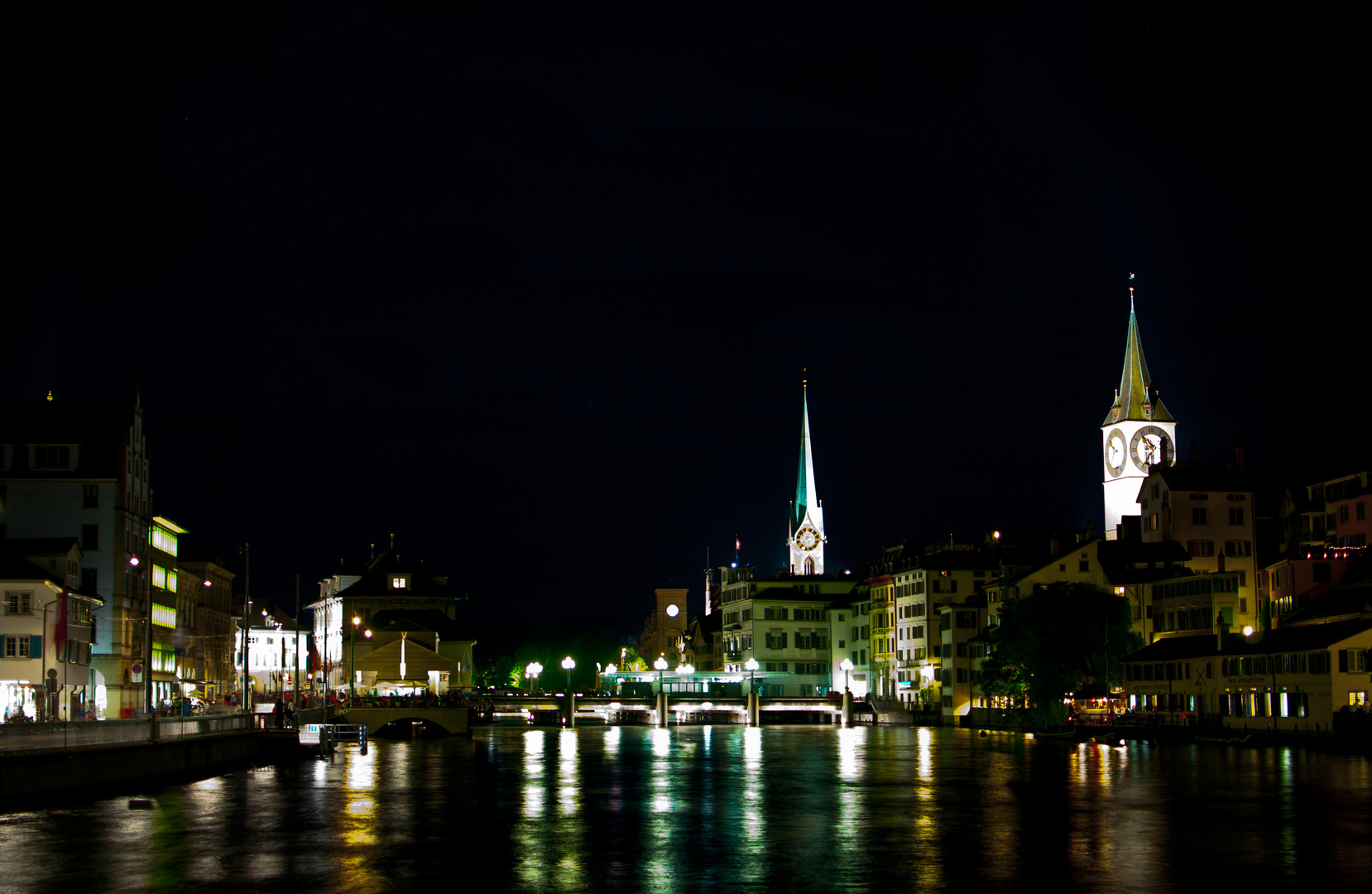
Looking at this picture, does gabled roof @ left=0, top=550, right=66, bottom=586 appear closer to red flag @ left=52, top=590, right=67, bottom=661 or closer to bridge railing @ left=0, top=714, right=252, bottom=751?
bridge railing @ left=0, top=714, right=252, bottom=751

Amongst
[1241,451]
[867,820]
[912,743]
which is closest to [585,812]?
[867,820]

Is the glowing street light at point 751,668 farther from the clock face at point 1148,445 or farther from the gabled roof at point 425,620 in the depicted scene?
the clock face at point 1148,445

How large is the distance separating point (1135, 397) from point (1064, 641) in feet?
288

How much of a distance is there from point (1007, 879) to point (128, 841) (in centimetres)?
2599

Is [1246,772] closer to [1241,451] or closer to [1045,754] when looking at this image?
[1045,754]

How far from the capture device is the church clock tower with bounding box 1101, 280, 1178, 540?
188 meters

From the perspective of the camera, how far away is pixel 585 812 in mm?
58531

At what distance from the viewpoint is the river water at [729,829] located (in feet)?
132

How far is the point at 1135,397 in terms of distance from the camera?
19412 cm

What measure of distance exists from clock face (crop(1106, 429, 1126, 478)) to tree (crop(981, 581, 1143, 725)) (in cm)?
7765

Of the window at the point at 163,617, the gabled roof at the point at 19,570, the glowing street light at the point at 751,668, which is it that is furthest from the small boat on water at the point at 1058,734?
the glowing street light at the point at 751,668

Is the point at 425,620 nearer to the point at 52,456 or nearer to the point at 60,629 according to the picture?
the point at 52,456

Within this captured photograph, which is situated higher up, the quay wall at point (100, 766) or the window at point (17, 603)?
the window at point (17, 603)

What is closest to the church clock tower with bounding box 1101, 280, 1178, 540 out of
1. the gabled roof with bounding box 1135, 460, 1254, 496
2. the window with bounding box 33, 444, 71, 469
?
the gabled roof with bounding box 1135, 460, 1254, 496
